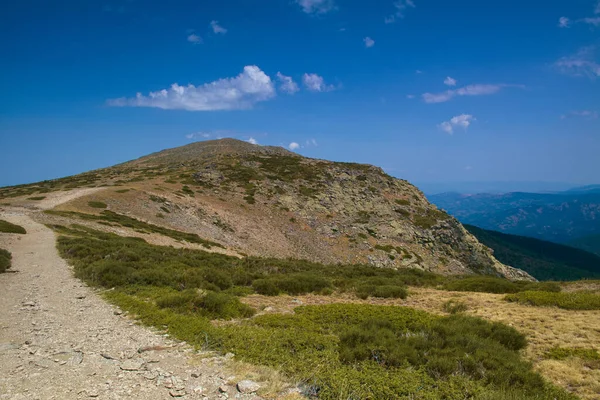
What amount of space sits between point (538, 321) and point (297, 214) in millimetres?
49239

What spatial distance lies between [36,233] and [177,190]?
3140 centimetres

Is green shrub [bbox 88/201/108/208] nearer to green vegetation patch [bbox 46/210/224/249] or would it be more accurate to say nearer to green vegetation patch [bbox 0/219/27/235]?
green vegetation patch [bbox 46/210/224/249]

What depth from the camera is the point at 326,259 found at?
4766cm

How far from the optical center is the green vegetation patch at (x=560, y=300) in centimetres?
1343

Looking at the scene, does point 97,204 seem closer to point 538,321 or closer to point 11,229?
point 11,229

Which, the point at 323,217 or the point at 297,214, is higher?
the point at 297,214

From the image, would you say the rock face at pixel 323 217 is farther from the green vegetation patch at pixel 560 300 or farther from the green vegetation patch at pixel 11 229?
the green vegetation patch at pixel 560 300

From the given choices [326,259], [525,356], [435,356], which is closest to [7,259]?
[435,356]

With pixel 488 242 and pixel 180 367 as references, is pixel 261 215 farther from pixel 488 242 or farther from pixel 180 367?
pixel 488 242

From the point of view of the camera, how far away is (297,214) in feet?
198

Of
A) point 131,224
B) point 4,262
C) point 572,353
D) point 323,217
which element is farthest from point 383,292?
point 323,217

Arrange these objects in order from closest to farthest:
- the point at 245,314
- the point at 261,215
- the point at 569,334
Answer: the point at 569,334 < the point at 245,314 < the point at 261,215

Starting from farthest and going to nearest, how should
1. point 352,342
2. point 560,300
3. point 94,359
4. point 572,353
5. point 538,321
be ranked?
point 560,300 → point 538,321 → point 572,353 → point 352,342 → point 94,359

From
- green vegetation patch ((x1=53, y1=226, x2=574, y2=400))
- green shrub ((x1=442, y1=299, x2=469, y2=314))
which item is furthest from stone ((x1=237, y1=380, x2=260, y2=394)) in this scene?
green shrub ((x1=442, y1=299, x2=469, y2=314))
